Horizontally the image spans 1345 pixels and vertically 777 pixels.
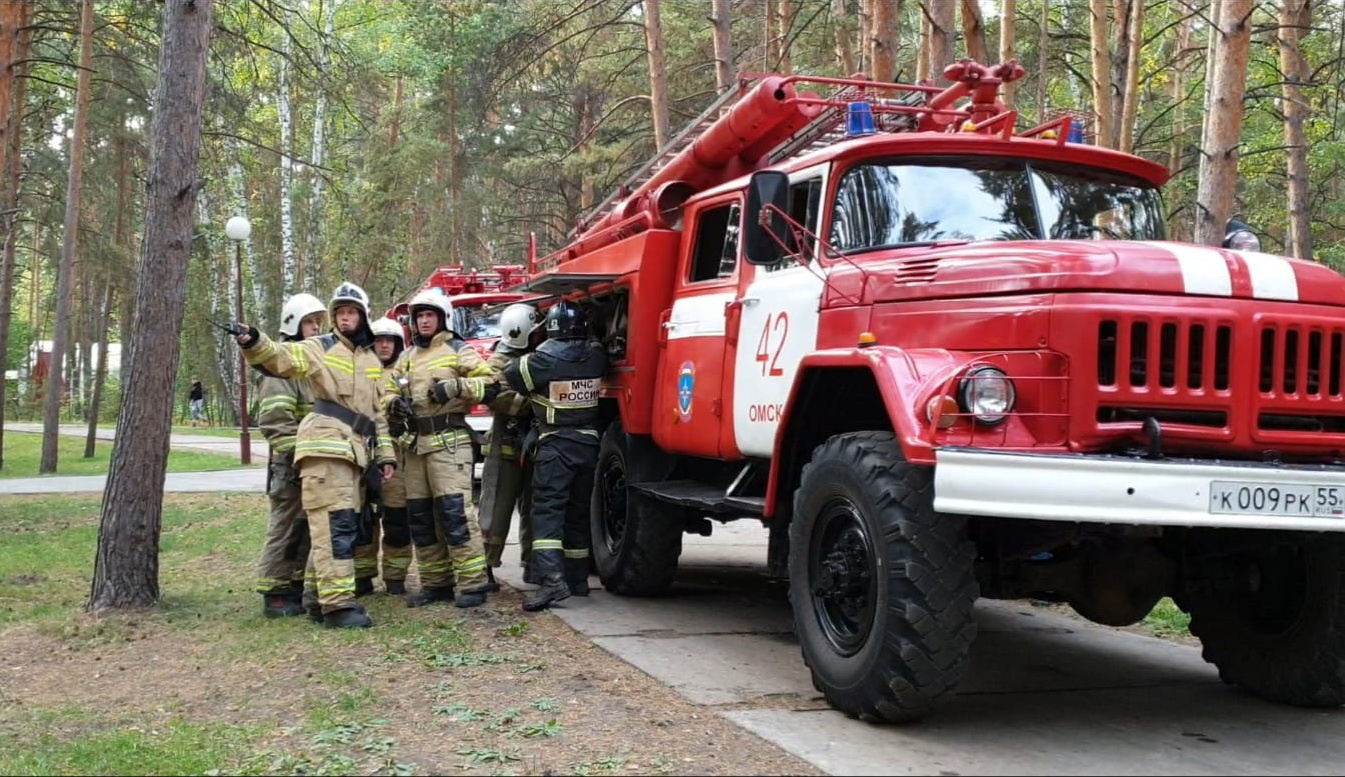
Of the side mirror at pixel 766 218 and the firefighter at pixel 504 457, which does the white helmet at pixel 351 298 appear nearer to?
the firefighter at pixel 504 457

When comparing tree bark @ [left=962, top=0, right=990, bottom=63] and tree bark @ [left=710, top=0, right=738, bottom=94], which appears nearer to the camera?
tree bark @ [left=962, top=0, right=990, bottom=63]

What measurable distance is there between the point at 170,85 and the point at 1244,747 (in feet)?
24.3

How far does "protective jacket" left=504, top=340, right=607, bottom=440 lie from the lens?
7.68 meters

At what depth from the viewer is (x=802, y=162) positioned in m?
6.18

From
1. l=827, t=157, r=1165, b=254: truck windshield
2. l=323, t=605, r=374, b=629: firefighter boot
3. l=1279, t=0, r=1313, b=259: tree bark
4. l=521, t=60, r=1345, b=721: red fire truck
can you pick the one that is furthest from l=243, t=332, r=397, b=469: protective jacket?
l=1279, t=0, r=1313, b=259: tree bark

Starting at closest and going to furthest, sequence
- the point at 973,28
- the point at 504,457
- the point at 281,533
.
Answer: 1. the point at 281,533
2. the point at 504,457
3. the point at 973,28

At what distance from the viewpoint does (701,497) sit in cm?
671

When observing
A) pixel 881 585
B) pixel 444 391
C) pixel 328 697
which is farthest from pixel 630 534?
pixel 881 585

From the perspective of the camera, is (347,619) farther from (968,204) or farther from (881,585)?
(968,204)

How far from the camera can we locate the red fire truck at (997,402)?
170 inches

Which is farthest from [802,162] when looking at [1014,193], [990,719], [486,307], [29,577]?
[486,307]

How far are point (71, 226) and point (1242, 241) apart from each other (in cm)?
1781

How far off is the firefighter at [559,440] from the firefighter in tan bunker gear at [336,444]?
1024 millimetres

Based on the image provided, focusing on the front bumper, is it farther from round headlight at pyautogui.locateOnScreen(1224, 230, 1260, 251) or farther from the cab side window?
the cab side window
